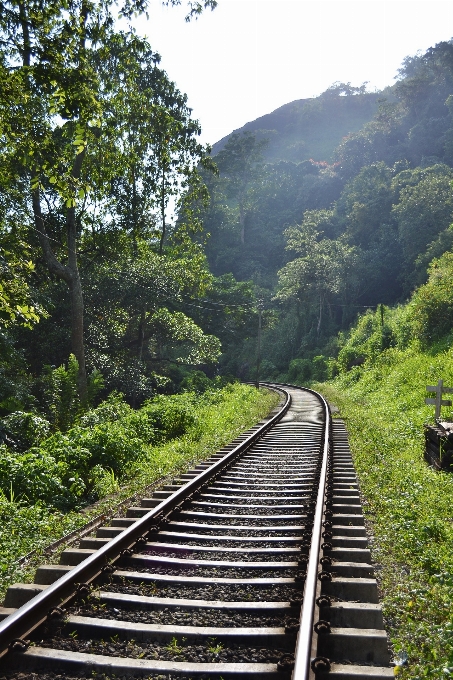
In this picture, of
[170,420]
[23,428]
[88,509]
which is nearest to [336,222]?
[170,420]

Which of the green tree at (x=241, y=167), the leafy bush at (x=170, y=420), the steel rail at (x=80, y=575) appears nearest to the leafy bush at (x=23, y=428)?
the leafy bush at (x=170, y=420)

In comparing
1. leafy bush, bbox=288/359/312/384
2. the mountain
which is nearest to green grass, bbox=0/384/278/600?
leafy bush, bbox=288/359/312/384

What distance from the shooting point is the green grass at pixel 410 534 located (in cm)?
347

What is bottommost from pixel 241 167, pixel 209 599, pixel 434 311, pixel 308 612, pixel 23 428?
pixel 209 599

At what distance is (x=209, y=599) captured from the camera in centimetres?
385

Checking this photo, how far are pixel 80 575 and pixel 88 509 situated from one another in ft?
10.2

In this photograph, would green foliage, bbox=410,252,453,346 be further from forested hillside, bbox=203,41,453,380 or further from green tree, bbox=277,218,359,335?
green tree, bbox=277,218,359,335

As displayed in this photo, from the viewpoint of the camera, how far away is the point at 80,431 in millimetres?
9984

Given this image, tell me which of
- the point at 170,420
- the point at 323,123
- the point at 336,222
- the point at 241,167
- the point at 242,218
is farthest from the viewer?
the point at 323,123

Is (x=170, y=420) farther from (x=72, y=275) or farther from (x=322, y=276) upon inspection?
(x=322, y=276)

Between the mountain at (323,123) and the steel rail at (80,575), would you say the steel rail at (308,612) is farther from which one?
the mountain at (323,123)

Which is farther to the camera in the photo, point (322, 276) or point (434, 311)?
point (322, 276)

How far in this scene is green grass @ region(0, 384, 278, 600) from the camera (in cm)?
525

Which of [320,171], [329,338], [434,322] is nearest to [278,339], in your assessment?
[329,338]
